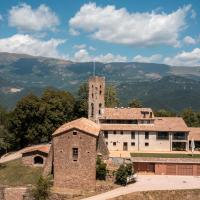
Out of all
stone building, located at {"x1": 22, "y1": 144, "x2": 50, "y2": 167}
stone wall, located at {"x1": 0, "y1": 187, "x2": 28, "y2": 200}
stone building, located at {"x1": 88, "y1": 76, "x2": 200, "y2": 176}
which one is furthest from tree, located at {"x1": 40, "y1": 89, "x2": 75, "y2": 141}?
stone wall, located at {"x1": 0, "y1": 187, "x2": 28, "y2": 200}

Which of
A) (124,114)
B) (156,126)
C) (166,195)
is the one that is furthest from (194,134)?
(166,195)

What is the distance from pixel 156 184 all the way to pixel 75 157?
447 inches

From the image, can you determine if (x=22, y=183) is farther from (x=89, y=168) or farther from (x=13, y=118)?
(x=13, y=118)

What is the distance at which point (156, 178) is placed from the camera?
55219 millimetres

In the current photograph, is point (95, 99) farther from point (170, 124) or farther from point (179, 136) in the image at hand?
point (179, 136)

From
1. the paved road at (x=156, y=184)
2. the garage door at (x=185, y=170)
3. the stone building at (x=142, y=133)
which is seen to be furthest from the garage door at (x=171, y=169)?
the stone building at (x=142, y=133)

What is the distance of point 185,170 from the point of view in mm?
57469

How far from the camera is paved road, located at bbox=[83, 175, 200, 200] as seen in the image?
162 ft

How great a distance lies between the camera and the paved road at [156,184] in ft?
162

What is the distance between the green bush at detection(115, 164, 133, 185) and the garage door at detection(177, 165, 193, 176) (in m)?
8.87

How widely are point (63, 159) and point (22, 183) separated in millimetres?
6922

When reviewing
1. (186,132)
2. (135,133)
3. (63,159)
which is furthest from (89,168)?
(186,132)

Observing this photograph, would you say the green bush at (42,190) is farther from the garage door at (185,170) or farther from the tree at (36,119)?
the tree at (36,119)

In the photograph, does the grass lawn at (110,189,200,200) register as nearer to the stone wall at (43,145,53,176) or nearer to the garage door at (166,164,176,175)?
the garage door at (166,164,176,175)
